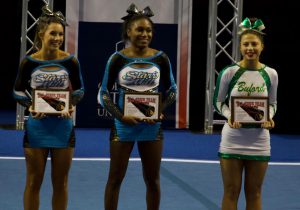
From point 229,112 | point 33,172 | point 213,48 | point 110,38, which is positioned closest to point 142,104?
point 229,112

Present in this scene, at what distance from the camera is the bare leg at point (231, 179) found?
16.4 feet

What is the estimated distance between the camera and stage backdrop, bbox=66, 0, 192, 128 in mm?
10844

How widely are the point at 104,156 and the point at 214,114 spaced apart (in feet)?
9.72

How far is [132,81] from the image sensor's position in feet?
16.8

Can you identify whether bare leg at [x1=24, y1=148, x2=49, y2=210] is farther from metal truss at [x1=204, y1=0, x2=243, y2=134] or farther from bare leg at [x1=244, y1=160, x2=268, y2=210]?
metal truss at [x1=204, y1=0, x2=243, y2=134]

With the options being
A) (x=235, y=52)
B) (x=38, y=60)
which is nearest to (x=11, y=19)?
(x=235, y=52)

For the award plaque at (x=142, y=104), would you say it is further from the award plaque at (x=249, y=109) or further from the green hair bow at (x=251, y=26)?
the green hair bow at (x=251, y=26)

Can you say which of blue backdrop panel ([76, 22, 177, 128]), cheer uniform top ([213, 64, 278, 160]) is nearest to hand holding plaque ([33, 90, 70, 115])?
cheer uniform top ([213, 64, 278, 160])

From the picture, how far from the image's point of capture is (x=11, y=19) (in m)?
13.2

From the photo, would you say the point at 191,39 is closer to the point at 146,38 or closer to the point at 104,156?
the point at 104,156

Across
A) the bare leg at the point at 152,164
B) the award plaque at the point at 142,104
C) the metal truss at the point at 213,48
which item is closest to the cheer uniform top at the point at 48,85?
the award plaque at the point at 142,104

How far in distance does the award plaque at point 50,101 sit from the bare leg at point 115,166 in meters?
0.44

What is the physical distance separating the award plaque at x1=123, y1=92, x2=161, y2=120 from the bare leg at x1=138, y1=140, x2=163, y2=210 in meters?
0.20

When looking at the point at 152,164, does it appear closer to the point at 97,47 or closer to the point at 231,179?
the point at 231,179
